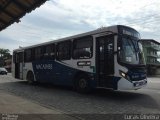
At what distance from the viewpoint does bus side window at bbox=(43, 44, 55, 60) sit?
16484mm

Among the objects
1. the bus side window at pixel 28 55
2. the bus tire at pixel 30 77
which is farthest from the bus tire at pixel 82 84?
the bus side window at pixel 28 55

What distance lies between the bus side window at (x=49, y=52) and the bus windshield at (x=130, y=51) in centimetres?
594

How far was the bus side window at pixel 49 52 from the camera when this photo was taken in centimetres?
1648

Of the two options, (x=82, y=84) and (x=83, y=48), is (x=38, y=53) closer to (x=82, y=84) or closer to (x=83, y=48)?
(x=83, y=48)

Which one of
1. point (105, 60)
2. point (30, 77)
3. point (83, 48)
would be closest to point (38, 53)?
point (30, 77)

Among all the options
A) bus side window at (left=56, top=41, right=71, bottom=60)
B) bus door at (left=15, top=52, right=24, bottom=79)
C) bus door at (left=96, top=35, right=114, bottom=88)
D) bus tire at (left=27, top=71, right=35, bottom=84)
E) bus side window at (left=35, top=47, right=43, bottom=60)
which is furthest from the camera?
bus door at (left=15, top=52, right=24, bottom=79)

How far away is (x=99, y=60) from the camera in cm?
1234

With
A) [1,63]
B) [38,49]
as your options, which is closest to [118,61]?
[38,49]

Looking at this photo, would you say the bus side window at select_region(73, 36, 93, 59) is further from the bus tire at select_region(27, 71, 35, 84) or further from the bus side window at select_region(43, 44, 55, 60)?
the bus tire at select_region(27, 71, 35, 84)

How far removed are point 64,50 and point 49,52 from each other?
2.04m

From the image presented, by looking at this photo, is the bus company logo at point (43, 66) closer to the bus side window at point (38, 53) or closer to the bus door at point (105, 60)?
the bus side window at point (38, 53)

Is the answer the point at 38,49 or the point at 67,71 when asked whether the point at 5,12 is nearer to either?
the point at 67,71

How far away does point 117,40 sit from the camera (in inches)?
451

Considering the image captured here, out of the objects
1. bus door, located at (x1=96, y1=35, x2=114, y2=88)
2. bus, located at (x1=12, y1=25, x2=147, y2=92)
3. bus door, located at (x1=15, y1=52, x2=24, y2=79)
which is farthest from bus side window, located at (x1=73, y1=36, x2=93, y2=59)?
bus door, located at (x1=15, y1=52, x2=24, y2=79)
